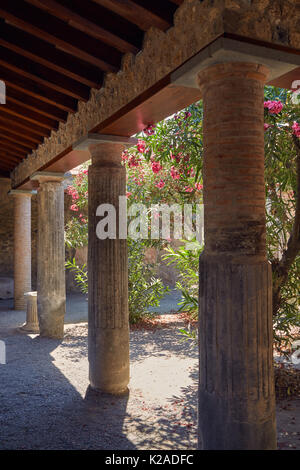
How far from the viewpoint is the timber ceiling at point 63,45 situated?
3047 mm

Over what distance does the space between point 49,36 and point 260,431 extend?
330 cm

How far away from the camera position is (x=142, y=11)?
115 inches

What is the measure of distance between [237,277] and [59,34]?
2.45 m

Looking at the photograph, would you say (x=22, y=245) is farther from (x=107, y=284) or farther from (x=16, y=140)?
(x=107, y=284)

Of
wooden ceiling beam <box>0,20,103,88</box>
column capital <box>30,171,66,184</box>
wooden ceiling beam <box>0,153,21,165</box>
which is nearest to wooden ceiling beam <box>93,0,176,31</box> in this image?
wooden ceiling beam <box>0,20,103,88</box>

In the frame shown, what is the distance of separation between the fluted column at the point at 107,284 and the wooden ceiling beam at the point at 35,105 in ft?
2.90

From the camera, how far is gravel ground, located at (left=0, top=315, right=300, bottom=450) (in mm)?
3588

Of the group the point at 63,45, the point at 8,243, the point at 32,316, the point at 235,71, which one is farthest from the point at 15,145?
the point at 8,243

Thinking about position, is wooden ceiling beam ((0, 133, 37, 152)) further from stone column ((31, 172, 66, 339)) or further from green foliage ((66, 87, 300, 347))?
green foliage ((66, 87, 300, 347))

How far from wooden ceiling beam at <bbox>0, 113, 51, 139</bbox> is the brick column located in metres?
1.73

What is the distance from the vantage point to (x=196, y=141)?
524 centimetres
